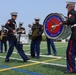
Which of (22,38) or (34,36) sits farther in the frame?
(34,36)

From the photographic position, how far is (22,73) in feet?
28.3

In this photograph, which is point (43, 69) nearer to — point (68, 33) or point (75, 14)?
point (68, 33)

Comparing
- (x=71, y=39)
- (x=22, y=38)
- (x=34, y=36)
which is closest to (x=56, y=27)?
(x=71, y=39)

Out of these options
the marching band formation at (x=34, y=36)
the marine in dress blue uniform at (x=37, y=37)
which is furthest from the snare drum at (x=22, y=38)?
the marine in dress blue uniform at (x=37, y=37)

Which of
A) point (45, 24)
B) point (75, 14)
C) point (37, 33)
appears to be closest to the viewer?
point (75, 14)

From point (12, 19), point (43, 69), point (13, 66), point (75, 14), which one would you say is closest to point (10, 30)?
point (12, 19)

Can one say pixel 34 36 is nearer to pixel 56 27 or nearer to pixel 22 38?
pixel 22 38

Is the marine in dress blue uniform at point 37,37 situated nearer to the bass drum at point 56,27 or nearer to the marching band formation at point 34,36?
the marching band formation at point 34,36

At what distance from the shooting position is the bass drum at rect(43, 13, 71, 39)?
8.67 m

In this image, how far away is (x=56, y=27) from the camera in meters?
8.85

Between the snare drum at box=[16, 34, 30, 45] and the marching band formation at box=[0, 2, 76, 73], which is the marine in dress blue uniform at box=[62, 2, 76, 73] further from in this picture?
the snare drum at box=[16, 34, 30, 45]

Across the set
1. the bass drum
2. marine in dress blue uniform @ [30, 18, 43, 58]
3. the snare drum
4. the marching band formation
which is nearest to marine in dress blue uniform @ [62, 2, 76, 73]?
the marching band formation

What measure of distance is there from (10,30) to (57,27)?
8.87 ft

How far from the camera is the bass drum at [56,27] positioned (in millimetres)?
8672
